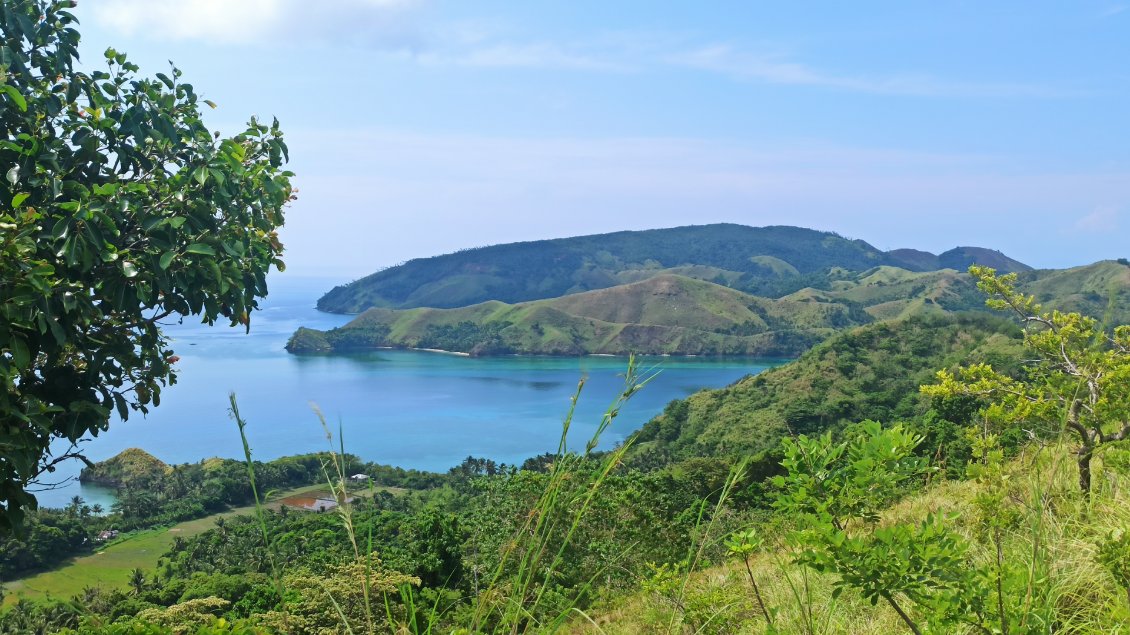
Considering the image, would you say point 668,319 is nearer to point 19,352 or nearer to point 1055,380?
point 1055,380

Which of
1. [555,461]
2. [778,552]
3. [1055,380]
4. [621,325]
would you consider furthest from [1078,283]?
[555,461]

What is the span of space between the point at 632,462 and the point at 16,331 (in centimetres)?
5035

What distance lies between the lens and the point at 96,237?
3.70 metres

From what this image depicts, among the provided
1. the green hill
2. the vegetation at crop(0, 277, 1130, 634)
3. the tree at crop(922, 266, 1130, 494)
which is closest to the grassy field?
the vegetation at crop(0, 277, 1130, 634)

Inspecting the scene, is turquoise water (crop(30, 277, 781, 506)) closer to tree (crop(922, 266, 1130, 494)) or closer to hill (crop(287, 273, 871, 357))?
hill (crop(287, 273, 871, 357))

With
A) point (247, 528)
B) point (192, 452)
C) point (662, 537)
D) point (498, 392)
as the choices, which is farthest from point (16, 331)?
point (498, 392)

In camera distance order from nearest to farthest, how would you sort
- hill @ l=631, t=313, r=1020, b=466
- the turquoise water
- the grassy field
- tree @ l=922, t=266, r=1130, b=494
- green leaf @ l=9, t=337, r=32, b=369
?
green leaf @ l=9, t=337, r=32, b=369
tree @ l=922, t=266, r=1130, b=494
the grassy field
hill @ l=631, t=313, r=1020, b=466
the turquoise water

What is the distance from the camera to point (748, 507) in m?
21.4

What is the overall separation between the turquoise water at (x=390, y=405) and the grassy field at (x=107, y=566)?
955 centimetres

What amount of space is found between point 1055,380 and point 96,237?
556 cm

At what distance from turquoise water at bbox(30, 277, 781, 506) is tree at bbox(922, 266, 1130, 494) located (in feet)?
163

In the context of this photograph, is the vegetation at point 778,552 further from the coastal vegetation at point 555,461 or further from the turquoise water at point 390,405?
the turquoise water at point 390,405

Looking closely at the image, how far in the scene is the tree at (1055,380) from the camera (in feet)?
15.1

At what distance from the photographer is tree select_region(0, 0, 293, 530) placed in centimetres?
337
